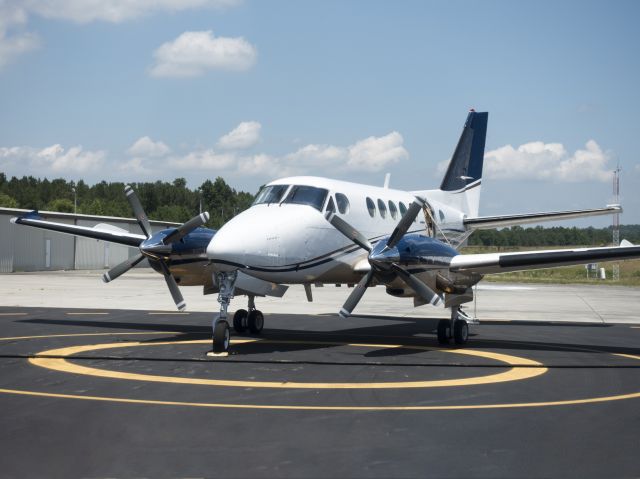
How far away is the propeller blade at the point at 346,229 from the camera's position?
16.2 meters

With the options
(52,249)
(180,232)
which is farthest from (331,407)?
(52,249)

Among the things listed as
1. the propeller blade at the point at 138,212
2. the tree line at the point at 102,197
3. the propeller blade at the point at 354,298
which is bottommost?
the propeller blade at the point at 354,298

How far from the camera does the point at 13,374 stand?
11.9 metres

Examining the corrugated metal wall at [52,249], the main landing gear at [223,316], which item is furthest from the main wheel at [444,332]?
the corrugated metal wall at [52,249]

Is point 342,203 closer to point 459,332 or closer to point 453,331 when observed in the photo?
point 453,331

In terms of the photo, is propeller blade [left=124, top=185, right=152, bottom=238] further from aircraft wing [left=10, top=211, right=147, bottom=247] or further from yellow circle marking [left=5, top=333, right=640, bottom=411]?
yellow circle marking [left=5, top=333, right=640, bottom=411]

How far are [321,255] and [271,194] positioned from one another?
1.89 metres

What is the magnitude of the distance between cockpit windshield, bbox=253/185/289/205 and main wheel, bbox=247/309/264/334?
3.25m

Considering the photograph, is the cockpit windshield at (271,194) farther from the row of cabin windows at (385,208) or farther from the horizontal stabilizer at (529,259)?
the horizontal stabilizer at (529,259)

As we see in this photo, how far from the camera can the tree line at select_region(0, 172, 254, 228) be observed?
135m

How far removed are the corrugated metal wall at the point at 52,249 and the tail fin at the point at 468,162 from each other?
123 feet

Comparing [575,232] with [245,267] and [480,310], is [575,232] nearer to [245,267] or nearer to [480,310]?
[480,310]

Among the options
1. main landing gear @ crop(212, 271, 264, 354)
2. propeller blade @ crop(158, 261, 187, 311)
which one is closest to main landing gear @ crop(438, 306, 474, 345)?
main landing gear @ crop(212, 271, 264, 354)

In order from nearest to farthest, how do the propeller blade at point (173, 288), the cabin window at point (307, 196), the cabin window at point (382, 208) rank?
1. the cabin window at point (307, 196)
2. the propeller blade at point (173, 288)
3. the cabin window at point (382, 208)
